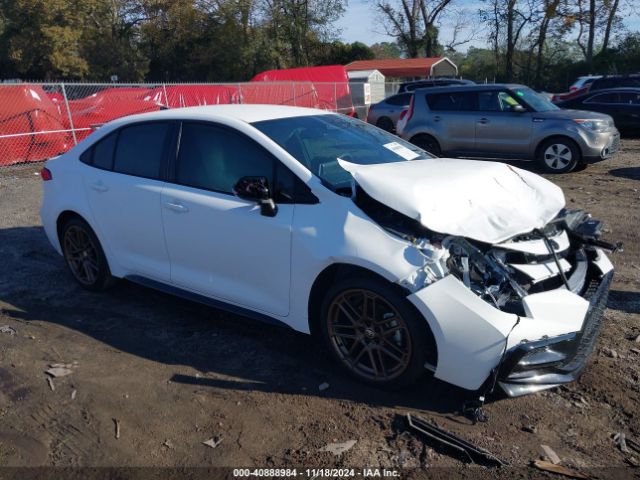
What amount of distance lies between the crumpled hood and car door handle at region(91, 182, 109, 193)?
7.30 ft

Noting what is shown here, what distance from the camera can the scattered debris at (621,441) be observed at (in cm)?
302

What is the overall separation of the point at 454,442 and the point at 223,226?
2.03 m

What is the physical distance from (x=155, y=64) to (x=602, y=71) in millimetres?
32471

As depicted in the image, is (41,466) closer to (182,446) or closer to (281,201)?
(182,446)

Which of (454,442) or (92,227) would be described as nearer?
(454,442)

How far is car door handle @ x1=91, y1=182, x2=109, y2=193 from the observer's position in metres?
4.88

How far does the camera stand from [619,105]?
16.3 meters

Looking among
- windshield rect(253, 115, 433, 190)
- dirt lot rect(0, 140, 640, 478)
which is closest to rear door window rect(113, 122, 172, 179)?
windshield rect(253, 115, 433, 190)

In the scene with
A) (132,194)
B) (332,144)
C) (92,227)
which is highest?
(332,144)

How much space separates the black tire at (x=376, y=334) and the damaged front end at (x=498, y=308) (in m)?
0.10

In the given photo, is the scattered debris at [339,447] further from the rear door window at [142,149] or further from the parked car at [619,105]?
the parked car at [619,105]

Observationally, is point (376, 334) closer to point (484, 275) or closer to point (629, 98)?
point (484, 275)

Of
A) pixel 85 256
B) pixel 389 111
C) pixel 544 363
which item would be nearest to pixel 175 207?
pixel 85 256

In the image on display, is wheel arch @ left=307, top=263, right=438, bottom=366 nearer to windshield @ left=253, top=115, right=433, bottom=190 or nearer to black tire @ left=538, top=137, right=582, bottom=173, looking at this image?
windshield @ left=253, top=115, right=433, bottom=190
